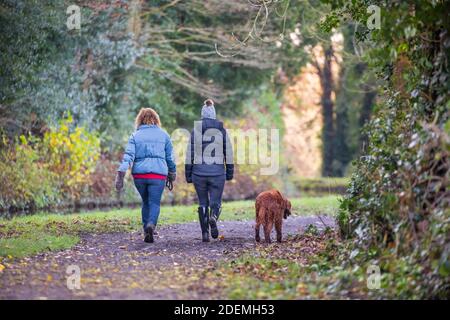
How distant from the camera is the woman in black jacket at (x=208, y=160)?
12.9 m

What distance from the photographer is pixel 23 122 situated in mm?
21578

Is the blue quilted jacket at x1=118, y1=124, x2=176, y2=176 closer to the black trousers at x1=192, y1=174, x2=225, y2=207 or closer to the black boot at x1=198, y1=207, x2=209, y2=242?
the black trousers at x1=192, y1=174, x2=225, y2=207

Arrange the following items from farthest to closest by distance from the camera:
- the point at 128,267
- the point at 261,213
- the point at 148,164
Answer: the point at 148,164 → the point at 261,213 → the point at 128,267

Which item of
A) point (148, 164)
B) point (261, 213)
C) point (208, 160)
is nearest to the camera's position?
point (261, 213)

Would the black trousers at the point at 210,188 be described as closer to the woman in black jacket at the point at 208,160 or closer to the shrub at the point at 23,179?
the woman in black jacket at the point at 208,160

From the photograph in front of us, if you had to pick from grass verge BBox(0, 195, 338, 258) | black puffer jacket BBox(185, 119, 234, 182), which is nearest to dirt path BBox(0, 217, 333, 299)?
grass verge BBox(0, 195, 338, 258)

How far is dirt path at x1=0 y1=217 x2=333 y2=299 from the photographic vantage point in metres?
8.53

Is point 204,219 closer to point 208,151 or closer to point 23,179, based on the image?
point 208,151

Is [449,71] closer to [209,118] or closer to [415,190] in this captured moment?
[415,190]

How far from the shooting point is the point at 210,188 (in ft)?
42.9

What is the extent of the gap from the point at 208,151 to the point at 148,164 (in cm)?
96

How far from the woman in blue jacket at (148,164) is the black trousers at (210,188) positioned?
52 cm

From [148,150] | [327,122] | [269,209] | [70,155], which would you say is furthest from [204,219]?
[327,122]

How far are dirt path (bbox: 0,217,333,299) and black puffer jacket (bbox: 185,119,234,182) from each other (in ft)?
3.76
